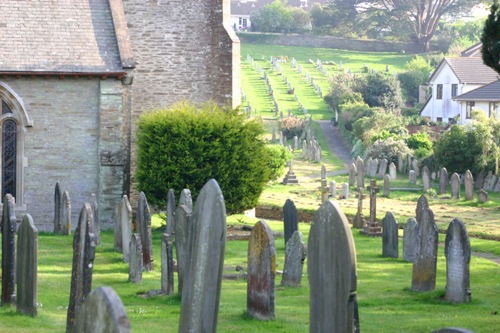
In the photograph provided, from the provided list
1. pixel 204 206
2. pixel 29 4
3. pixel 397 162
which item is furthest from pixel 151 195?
pixel 397 162

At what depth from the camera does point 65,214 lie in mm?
24688

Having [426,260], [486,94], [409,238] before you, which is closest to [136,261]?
[426,260]

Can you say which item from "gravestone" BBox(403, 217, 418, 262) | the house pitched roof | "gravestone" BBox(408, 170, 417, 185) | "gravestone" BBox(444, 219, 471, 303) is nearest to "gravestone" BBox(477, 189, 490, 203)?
"gravestone" BBox(408, 170, 417, 185)

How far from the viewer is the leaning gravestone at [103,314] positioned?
6062 mm

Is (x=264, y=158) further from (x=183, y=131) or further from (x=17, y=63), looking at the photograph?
(x=17, y=63)

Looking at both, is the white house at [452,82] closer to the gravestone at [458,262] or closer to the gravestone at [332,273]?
the gravestone at [458,262]

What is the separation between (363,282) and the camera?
17.5 metres

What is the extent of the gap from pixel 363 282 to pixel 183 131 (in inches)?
345

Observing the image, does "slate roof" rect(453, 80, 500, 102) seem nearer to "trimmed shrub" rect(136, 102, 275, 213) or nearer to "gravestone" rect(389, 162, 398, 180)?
A: "gravestone" rect(389, 162, 398, 180)

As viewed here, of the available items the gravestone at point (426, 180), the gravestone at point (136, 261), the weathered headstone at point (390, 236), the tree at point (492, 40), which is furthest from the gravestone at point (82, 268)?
the gravestone at point (426, 180)

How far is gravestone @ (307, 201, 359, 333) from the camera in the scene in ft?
28.8

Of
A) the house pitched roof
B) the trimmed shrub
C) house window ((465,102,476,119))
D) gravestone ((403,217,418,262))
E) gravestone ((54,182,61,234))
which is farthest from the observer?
the house pitched roof

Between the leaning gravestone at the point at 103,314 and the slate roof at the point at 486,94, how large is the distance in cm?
5052

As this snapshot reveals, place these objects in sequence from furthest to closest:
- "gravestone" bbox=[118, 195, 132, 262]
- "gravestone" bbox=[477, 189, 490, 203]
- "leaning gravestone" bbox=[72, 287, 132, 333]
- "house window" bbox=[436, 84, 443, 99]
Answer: "house window" bbox=[436, 84, 443, 99] < "gravestone" bbox=[477, 189, 490, 203] < "gravestone" bbox=[118, 195, 132, 262] < "leaning gravestone" bbox=[72, 287, 132, 333]
